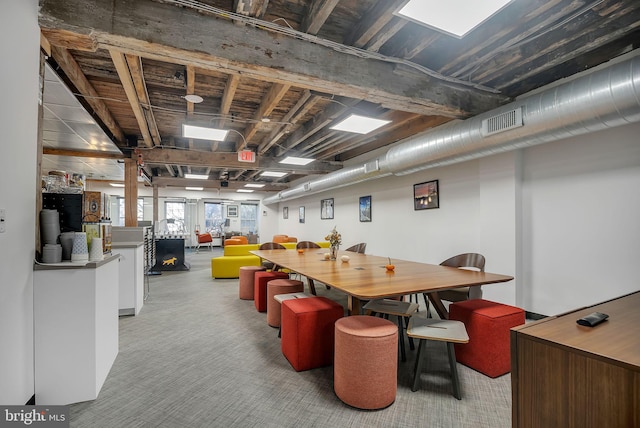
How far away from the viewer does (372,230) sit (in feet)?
21.7

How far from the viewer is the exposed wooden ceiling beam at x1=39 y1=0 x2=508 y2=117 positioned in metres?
2.00

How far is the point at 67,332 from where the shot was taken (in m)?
1.95

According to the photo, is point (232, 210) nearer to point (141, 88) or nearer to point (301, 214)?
point (301, 214)

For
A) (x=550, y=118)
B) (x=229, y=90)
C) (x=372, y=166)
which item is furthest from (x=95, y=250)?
(x=372, y=166)

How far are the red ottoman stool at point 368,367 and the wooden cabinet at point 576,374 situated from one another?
2.78ft

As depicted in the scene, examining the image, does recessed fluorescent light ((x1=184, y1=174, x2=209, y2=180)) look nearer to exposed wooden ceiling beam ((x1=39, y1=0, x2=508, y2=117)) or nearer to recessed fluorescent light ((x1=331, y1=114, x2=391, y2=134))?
recessed fluorescent light ((x1=331, y1=114, x2=391, y2=134))

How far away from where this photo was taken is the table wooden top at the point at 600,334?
0.98m

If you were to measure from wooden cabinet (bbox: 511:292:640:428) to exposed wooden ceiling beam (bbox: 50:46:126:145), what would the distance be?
382 cm

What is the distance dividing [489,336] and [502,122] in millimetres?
2072

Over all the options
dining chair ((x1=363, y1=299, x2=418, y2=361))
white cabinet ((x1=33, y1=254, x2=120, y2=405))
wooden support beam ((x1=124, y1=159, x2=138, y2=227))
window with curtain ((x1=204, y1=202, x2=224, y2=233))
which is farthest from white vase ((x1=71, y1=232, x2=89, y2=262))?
window with curtain ((x1=204, y1=202, x2=224, y2=233))

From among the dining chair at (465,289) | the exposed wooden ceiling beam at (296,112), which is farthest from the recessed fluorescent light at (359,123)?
the dining chair at (465,289)

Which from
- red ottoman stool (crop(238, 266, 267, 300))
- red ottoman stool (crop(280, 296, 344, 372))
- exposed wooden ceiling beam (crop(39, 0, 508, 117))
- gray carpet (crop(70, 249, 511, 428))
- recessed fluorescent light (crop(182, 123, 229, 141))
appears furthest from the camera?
red ottoman stool (crop(238, 266, 267, 300))

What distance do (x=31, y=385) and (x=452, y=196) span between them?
16.3ft

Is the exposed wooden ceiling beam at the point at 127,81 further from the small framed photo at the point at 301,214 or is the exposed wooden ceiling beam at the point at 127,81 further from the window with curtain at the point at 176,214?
the window with curtain at the point at 176,214
